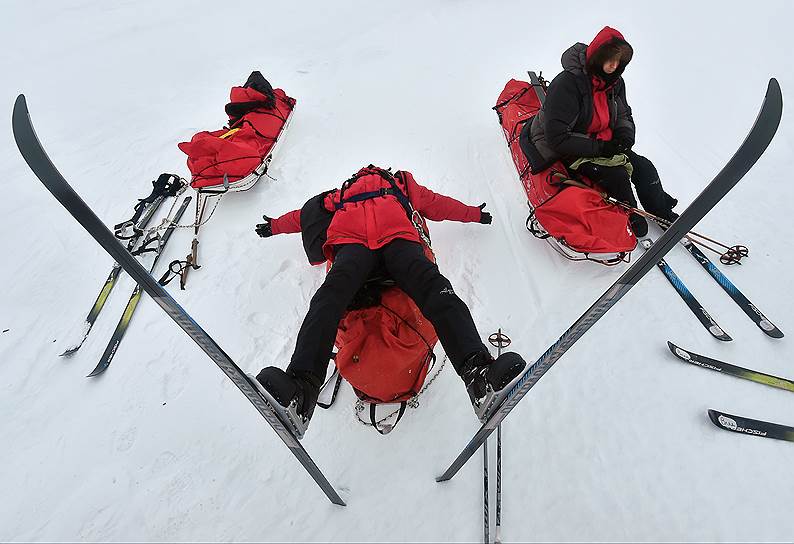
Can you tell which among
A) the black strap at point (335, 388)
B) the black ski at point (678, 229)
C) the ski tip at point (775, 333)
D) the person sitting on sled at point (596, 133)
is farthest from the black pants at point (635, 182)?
the black strap at point (335, 388)

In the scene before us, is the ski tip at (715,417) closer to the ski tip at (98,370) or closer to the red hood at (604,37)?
the red hood at (604,37)

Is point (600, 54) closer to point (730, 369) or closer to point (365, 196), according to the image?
point (365, 196)

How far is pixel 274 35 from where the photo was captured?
7215 mm

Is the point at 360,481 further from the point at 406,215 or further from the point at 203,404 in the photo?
the point at 406,215

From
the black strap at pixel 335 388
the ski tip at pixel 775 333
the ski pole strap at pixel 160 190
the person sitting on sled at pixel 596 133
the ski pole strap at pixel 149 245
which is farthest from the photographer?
the ski pole strap at pixel 160 190

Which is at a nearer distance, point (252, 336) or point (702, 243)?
point (252, 336)

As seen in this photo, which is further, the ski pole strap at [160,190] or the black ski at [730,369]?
the ski pole strap at [160,190]

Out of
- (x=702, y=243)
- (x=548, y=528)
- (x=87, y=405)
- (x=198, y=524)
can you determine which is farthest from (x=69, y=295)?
(x=702, y=243)

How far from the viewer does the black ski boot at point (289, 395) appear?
1.78m

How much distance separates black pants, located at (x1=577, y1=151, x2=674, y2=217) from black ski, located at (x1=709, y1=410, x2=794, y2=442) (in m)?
1.57

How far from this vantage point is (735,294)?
2.96m

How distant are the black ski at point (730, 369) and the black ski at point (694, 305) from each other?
206 mm

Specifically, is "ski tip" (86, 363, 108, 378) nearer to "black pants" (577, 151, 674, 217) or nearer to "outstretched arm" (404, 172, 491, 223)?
"outstretched arm" (404, 172, 491, 223)

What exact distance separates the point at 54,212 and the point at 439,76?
4.61m
